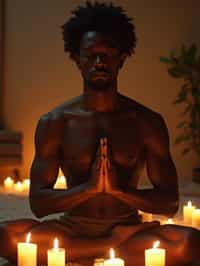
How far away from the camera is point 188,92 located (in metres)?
4.06

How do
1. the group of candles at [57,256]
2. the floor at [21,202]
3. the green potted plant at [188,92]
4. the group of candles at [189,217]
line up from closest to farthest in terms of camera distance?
the group of candles at [57,256] < the group of candles at [189,217] < the floor at [21,202] < the green potted plant at [188,92]

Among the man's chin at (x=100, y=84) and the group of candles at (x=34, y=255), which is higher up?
the man's chin at (x=100, y=84)

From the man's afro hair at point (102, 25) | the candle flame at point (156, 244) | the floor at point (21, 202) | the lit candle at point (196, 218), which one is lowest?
the floor at point (21, 202)

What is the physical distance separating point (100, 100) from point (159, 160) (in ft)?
0.91

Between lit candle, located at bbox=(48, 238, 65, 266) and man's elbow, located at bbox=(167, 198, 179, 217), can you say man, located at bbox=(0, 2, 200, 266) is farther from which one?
lit candle, located at bbox=(48, 238, 65, 266)

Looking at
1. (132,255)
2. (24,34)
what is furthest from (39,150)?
(24,34)

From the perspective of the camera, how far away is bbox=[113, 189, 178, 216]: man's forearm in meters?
1.89

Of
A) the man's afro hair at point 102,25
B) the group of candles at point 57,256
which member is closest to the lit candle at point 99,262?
the group of candles at point 57,256

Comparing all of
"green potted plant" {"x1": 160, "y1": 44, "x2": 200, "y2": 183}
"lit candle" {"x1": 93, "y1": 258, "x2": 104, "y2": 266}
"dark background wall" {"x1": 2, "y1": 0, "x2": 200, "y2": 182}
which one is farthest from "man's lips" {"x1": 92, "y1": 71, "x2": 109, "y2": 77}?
"dark background wall" {"x1": 2, "y1": 0, "x2": 200, "y2": 182}

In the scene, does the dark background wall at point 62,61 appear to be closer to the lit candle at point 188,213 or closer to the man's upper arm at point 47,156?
the lit candle at point 188,213

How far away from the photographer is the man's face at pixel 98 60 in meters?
→ 1.91

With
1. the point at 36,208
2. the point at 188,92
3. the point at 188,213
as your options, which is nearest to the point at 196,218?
the point at 188,213

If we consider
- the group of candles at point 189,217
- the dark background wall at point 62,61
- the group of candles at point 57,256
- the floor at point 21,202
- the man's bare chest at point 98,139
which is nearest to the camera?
the group of candles at point 57,256

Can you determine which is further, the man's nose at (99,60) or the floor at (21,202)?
the floor at (21,202)
